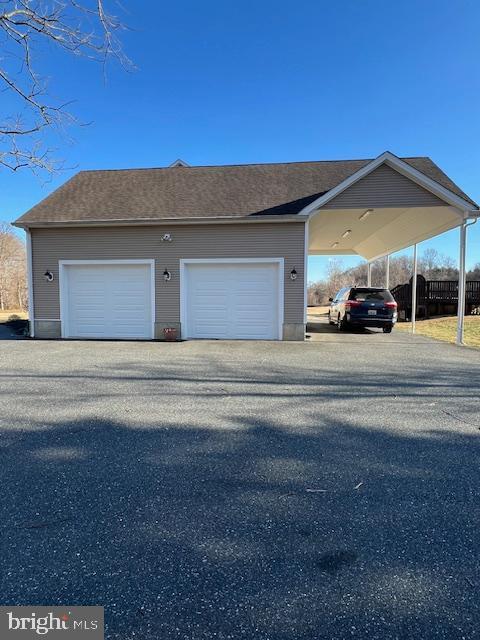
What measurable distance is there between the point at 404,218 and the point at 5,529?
12.3 meters

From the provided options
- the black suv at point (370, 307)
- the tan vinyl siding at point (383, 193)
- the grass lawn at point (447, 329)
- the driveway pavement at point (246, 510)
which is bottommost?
the driveway pavement at point (246, 510)

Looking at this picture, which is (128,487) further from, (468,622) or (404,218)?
(404,218)

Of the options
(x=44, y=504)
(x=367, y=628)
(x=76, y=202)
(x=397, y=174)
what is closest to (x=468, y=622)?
(x=367, y=628)

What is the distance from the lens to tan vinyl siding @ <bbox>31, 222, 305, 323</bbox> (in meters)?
10.4

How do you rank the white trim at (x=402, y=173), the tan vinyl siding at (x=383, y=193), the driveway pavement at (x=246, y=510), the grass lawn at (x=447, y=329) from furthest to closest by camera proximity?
the grass lawn at (x=447, y=329) → the tan vinyl siding at (x=383, y=193) → the white trim at (x=402, y=173) → the driveway pavement at (x=246, y=510)

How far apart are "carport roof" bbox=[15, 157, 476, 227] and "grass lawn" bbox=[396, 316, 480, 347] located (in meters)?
4.38

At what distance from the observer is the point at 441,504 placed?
242 centimetres

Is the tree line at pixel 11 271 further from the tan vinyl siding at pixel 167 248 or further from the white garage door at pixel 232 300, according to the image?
the white garage door at pixel 232 300

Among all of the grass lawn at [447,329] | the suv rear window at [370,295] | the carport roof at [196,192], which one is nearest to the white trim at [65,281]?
the carport roof at [196,192]

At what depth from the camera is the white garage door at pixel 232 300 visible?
1069 cm

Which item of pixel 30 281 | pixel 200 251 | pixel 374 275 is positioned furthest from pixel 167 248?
pixel 374 275

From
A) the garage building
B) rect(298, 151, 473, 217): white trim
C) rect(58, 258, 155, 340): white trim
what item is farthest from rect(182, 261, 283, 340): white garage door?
rect(298, 151, 473, 217): white trim

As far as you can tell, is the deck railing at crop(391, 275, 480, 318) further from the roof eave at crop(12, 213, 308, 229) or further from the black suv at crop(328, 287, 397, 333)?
the roof eave at crop(12, 213, 308, 229)

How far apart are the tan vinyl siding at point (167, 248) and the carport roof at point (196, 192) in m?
0.39
